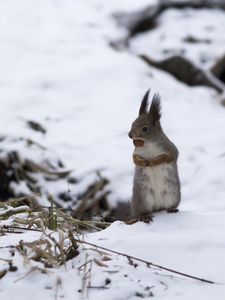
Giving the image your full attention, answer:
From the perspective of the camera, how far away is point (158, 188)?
243 cm

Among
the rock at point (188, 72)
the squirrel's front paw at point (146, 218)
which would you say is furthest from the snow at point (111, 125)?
the rock at point (188, 72)

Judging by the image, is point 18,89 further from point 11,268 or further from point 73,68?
point 11,268

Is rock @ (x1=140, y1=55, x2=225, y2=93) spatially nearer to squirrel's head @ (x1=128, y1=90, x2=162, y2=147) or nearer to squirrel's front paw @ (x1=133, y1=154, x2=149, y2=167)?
squirrel's head @ (x1=128, y1=90, x2=162, y2=147)

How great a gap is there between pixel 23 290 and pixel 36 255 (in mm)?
185

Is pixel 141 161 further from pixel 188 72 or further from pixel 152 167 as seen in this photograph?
pixel 188 72

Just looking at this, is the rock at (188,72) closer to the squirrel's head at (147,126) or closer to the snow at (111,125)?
the snow at (111,125)

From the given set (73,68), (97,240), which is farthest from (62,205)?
(73,68)

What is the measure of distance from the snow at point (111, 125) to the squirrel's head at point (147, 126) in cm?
12

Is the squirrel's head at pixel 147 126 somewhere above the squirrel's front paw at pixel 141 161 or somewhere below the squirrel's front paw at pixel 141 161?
above

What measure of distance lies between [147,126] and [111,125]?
8.11 ft

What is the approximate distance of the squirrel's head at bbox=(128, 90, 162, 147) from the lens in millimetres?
2381

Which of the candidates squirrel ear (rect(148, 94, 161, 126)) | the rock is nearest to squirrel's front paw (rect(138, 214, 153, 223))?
squirrel ear (rect(148, 94, 161, 126))

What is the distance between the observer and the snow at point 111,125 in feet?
5.61

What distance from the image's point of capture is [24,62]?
19.1 feet
